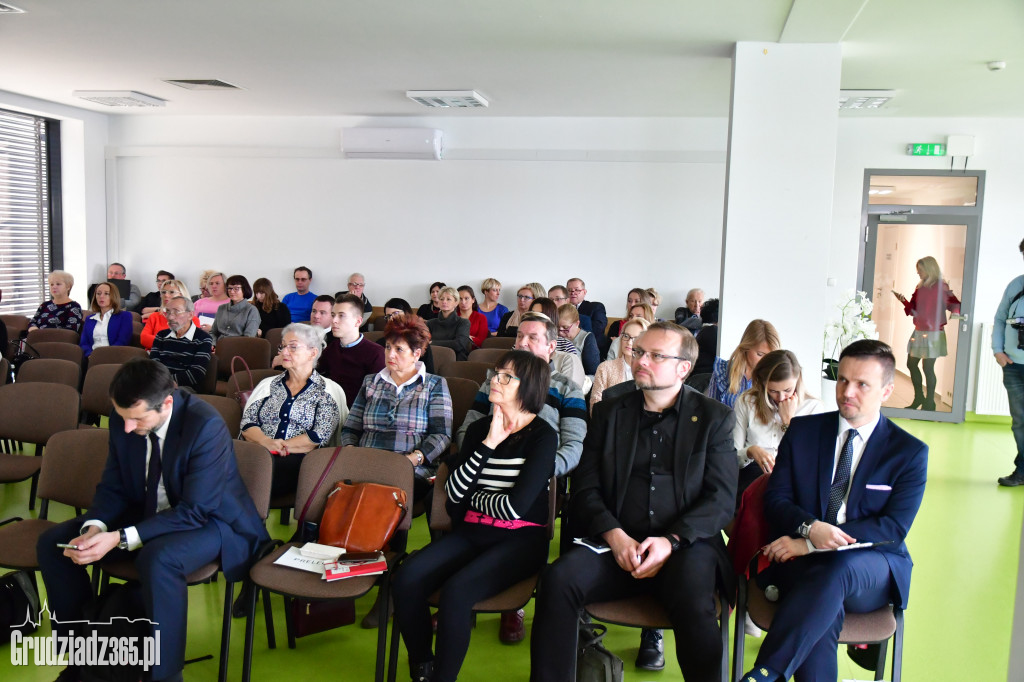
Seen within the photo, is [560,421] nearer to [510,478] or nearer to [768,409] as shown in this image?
[510,478]

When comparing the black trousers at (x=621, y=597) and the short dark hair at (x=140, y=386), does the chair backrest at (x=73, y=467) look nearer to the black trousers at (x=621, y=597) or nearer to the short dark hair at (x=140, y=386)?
the short dark hair at (x=140, y=386)

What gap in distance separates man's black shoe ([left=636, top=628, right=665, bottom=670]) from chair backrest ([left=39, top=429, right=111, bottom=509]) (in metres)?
2.29

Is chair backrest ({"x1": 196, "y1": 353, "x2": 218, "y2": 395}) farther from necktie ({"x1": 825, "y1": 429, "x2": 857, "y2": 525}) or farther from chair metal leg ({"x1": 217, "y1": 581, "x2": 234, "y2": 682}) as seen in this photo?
necktie ({"x1": 825, "y1": 429, "x2": 857, "y2": 525})

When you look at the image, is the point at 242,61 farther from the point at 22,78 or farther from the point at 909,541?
the point at 909,541

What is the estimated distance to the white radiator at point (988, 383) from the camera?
805 centimetres

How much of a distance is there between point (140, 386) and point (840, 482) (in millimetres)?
2473

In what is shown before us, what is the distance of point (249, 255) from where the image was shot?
32.0 feet

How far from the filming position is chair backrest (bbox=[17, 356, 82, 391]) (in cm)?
493

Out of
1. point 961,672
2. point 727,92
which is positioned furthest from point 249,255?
point 961,672

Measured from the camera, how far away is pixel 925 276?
827cm

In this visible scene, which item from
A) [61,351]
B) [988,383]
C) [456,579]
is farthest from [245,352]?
[988,383]

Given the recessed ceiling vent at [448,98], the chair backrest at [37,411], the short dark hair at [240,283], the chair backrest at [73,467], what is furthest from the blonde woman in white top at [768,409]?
the short dark hair at [240,283]

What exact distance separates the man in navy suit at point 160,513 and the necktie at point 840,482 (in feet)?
6.89

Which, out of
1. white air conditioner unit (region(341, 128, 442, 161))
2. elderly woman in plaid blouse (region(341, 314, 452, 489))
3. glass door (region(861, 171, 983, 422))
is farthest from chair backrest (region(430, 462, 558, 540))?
white air conditioner unit (region(341, 128, 442, 161))
